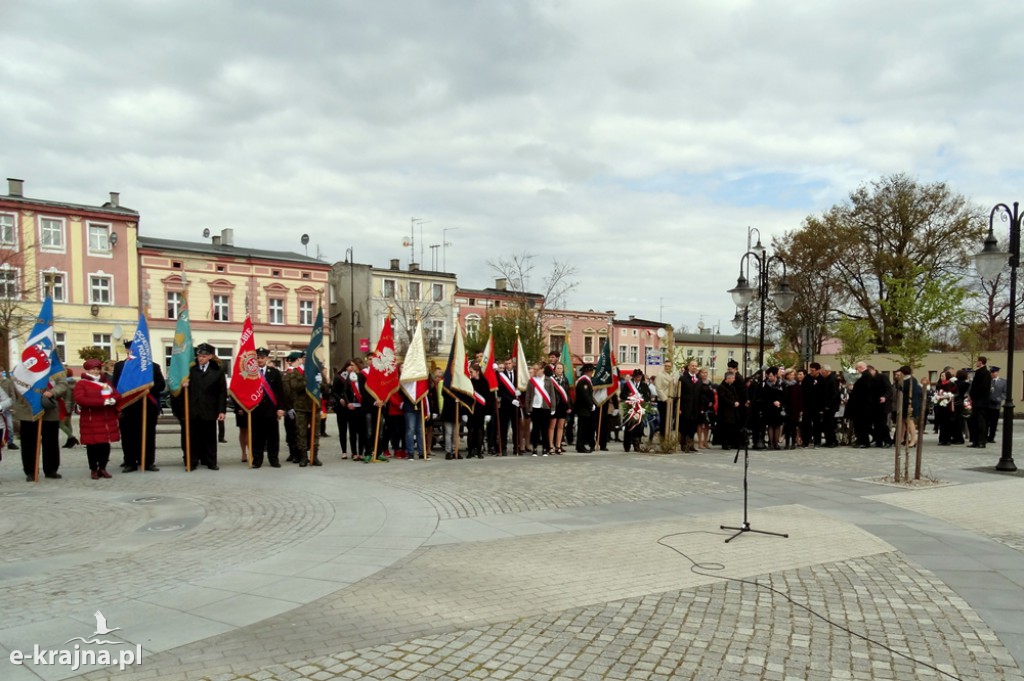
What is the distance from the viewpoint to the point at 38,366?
11758 mm

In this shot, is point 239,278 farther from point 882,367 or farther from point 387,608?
point 387,608

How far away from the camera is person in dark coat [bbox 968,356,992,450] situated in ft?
58.0

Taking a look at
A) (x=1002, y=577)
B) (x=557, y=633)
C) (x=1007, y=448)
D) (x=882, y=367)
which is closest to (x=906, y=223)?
(x=882, y=367)

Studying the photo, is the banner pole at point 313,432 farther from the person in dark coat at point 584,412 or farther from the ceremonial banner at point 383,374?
the person in dark coat at point 584,412

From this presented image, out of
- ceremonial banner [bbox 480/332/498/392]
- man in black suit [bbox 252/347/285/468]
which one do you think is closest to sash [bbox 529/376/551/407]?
ceremonial banner [bbox 480/332/498/392]

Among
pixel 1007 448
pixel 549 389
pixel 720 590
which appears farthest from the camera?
pixel 549 389

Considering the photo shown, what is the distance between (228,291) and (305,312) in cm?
629

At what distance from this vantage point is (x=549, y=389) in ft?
52.7

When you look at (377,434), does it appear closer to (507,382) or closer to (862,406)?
(507,382)

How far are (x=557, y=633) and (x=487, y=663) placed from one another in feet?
2.19

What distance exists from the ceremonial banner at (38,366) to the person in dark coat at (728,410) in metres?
13.5

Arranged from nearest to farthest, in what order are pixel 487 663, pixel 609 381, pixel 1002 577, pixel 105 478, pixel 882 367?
pixel 487 663 < pixel 1002 577 < pixel 105 478 < pixel 609 381 < pixel 882 367

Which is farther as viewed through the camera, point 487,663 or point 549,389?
point 549,389

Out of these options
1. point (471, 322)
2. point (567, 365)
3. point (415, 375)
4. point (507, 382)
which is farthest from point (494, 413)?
point (471, 322)
